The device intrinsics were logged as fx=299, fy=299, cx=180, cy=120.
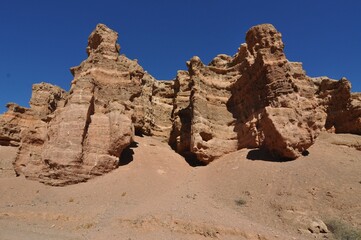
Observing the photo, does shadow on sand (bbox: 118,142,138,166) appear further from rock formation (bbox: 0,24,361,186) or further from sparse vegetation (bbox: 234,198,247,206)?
sparse vegetation (bbox: 234,198,247,206)

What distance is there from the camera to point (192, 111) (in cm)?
2402

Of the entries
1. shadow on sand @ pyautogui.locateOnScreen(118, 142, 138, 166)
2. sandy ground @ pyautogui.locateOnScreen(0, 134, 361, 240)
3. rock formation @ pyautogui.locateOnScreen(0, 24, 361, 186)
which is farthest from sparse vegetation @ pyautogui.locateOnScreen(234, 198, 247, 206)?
shadow on sand @ pyautogui.locateOnScreen(118, 142, 138, 166)

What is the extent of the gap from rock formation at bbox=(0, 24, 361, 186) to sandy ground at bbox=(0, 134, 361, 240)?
1.28 m

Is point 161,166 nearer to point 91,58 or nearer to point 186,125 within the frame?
point 186,125

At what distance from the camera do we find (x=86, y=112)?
63.6ft

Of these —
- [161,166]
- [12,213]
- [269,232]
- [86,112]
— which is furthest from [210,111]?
[12,213]

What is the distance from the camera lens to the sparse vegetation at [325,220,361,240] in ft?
37.5

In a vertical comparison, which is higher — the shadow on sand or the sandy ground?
the shadow on sand

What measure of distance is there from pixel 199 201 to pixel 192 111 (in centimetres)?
996

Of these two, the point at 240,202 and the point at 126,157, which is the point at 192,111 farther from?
the point at 240,202

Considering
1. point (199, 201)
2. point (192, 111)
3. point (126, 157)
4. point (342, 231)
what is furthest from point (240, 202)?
point (192, 111)

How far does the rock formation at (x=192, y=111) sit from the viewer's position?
18406 millimetres

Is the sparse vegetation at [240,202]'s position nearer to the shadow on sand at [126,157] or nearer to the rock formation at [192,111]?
the rock formation at [192,111]

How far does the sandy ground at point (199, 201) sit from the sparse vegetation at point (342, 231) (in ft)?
1.13
